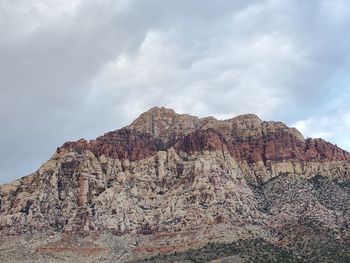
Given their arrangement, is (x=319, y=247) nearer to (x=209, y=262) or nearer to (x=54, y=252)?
(x=209, y=262)

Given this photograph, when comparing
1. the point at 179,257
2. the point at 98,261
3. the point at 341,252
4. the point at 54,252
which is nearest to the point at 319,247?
the point at 341,252

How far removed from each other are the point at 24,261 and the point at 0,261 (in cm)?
636

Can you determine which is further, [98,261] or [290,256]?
[98,261]

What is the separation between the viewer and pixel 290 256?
17988cm

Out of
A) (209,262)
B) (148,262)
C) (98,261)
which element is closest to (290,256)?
(209,262)

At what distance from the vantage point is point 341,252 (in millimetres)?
182125

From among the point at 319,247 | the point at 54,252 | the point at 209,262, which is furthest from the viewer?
the point at 54,252

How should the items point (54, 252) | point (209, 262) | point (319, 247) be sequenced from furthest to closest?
1. point (54, 252)
2. point (319, 247)
3. point (209, 262)

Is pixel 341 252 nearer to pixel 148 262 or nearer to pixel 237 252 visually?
pixel 237 252

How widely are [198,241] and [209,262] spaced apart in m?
22.8

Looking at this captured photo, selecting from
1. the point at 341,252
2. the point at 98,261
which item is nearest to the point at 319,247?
the point at 341,252

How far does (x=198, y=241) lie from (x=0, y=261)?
54.5m

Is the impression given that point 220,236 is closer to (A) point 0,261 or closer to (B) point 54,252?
(B) point 54,252

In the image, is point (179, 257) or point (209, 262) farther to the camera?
point (179, 257)
